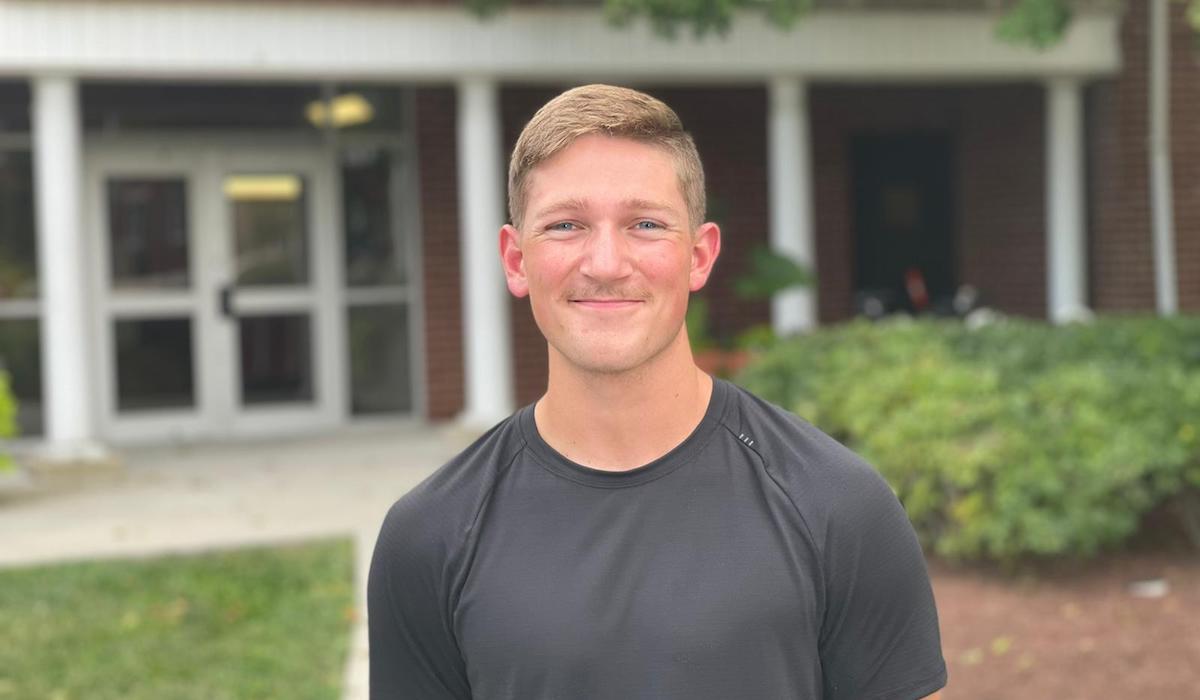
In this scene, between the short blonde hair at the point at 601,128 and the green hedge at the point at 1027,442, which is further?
the green hedge at the point at 1027,442

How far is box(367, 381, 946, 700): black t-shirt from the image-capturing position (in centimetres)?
173

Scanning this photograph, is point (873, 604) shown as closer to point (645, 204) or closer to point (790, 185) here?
point (645, 204)

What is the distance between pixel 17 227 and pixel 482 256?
3.80m

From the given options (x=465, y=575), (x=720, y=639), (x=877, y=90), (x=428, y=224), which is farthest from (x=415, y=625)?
(x=877, y=90)

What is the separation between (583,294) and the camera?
5.91 feet

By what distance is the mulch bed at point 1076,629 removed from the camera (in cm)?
509

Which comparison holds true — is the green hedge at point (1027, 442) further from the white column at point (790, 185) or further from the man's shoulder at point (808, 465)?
the man's shoulder at point (808, 465)

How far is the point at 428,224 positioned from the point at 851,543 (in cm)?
1131

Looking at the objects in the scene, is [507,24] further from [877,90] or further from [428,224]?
[877,90]

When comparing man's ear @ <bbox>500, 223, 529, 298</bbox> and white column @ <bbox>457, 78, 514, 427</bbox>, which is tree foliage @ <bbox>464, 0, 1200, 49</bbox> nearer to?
white column @ <bbox>457, 78, 514, 427</bbox>

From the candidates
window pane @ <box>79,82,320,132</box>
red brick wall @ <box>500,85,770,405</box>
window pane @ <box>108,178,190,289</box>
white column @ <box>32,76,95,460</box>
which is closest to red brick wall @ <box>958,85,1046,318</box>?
red brick wall @ <box>500,85,770,405</box>

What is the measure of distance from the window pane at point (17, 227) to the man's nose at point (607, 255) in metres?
11.2

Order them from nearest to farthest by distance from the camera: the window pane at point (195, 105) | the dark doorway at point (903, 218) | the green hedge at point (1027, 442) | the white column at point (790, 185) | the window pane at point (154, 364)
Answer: the green hedge at point (1027, 442) < the white column at point (790, 185) < the window pane at point (195, 105) < the window pane at point (154, 364) < the dark doorway at point (903, 218)

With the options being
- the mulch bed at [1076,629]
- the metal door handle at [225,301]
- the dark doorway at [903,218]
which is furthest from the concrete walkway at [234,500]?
the dark doorway at [903,218]
